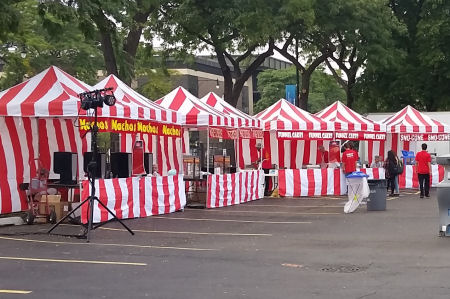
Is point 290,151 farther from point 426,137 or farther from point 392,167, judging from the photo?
point 392,167

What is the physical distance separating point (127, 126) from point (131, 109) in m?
0.46

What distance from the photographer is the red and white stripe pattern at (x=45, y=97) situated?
14430 millimetres

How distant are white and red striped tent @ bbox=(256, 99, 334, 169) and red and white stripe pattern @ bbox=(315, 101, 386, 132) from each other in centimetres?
64

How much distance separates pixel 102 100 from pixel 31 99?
109 inches

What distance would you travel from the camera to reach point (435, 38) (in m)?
33.0

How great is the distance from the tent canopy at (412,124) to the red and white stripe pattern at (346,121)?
1115 mm

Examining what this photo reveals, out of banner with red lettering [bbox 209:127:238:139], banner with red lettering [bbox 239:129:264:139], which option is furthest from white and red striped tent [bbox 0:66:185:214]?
banner with red lettering [bbox 239:129:264:139]

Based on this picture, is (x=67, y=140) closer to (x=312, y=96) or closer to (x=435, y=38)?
(x=435, y=38)

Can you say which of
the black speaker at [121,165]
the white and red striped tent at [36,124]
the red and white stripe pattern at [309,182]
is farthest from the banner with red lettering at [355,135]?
the black speaker at [121,165]

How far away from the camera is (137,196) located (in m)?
16.2

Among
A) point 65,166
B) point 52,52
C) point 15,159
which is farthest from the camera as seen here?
point 52,52

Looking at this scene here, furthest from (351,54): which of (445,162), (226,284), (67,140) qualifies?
(226,284)

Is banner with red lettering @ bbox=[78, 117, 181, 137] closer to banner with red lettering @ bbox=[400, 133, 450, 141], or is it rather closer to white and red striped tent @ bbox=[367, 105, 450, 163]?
white and red striped tent @ bbox=[367, 105, 450, 163]

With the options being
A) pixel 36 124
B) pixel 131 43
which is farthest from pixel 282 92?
pixel 36 124
